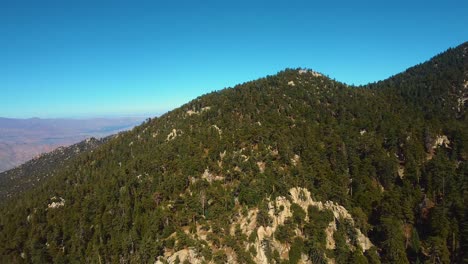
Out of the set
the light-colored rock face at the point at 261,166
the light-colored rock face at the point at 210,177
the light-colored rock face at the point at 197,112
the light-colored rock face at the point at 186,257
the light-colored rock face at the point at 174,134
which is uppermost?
the light-colored rock face at the point at 197,112

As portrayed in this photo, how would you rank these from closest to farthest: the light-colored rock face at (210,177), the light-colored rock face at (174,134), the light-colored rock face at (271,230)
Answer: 1. the light-colored rock face at (271,230)
2. the light-colored rock face at (210,177)
3. the light-colored rock face at (174,134)

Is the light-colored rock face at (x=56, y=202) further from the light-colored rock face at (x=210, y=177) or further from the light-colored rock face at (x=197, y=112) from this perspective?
the light-colored rock face at (x=197, y=112)

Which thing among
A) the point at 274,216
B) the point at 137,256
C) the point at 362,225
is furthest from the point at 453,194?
the point at 137,256

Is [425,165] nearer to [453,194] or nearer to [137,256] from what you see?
[453,194]

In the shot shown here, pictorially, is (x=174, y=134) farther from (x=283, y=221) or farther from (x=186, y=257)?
(x=186, y=257)

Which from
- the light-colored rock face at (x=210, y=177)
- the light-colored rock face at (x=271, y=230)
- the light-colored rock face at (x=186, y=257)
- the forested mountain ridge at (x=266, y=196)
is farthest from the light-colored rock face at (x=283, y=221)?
the light-colored rock face at (x=210, y=177)

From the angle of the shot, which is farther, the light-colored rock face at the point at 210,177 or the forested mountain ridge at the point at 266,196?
the light-colored rock face at the point at 210,177

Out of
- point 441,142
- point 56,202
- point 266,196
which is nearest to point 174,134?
point 56,202

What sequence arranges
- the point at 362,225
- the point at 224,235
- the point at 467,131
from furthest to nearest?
1. the point at 467,131
2. the point at 362,225
3. the point at 224,235
